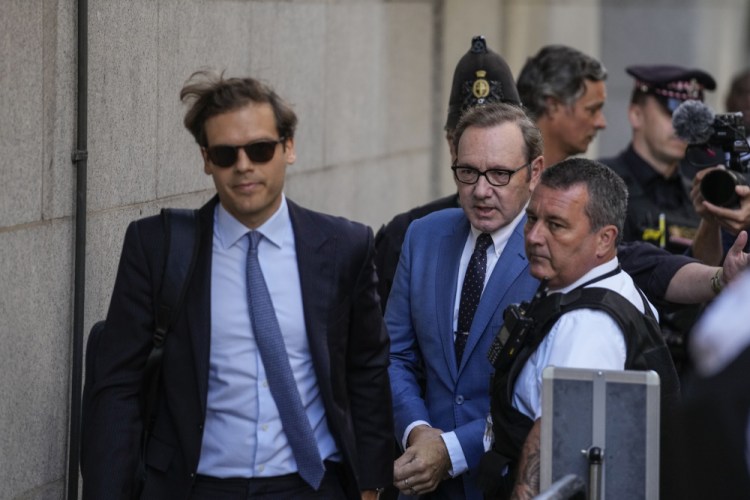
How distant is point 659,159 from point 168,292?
146 inches

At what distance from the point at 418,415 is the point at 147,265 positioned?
1106mm

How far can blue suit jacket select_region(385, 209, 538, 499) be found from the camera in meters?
4.48

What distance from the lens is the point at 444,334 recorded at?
4543 millimetres

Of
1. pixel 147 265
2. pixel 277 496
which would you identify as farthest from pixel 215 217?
pixel 277 496

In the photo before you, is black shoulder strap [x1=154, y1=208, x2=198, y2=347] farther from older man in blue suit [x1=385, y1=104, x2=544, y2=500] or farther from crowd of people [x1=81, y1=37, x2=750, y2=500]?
older man in blue suit [x1=385, y1=104, x2=544, y2=500]

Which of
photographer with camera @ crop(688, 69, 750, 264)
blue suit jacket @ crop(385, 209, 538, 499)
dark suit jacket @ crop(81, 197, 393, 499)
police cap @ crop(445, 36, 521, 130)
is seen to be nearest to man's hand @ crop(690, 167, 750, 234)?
photographer with camera @ crop(688, 69, 750, 264)

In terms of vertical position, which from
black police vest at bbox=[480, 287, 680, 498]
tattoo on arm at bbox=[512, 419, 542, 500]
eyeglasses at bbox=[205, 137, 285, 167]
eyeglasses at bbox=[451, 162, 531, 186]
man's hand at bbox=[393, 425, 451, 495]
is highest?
eyeglasses at bbox=[205, 137, 285, 167]

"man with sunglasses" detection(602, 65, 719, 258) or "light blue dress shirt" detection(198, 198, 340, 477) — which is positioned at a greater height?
"man with sunglasses" detection(602, 65, 719, 258)

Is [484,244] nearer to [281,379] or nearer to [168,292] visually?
[281,379]

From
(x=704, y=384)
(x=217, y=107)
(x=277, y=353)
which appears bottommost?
(x=277, y=353)

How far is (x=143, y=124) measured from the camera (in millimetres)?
5426

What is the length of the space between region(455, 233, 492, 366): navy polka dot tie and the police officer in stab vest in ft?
1.76

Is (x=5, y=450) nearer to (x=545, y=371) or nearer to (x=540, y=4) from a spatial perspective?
(x=545, y=371)

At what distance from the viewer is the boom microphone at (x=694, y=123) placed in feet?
18.4
